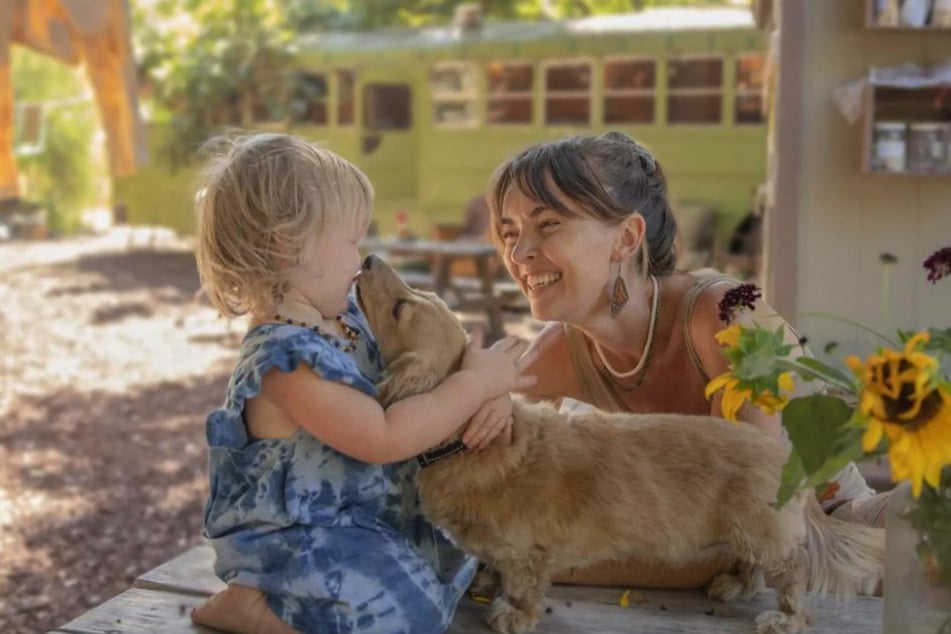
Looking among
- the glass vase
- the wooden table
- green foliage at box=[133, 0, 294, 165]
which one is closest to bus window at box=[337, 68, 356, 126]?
green foliage at box=[133, 0, 294, 165]

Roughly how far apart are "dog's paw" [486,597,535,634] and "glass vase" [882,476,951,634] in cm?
74

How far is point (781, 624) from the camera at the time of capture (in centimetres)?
204

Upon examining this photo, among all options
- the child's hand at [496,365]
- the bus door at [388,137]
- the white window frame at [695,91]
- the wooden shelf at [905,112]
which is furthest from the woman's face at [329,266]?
the bus door at [388,137]

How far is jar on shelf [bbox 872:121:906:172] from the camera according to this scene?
20.5 feet

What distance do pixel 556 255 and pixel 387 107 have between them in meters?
16.4

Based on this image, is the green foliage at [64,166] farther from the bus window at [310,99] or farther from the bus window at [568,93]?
the bus window at [568,93]

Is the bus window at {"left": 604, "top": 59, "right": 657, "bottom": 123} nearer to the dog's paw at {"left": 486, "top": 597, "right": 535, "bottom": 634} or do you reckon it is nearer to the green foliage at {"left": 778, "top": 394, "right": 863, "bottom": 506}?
the dog's paw at {"left": 486, "top": 597, "right": 535, "bottom": 634}

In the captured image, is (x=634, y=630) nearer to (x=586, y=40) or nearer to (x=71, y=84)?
(x=586, y=40)

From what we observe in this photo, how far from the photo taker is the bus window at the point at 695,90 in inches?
611

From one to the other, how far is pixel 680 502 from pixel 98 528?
480 cm

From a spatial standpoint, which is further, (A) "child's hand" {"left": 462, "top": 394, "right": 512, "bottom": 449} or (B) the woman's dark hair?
(B) the woman's dark hair

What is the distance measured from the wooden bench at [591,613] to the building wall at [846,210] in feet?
14.0

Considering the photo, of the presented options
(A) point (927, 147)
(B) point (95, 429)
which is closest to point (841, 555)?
(A) point (927, 147)

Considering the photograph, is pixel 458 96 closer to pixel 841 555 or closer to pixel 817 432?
pixel 841 555
